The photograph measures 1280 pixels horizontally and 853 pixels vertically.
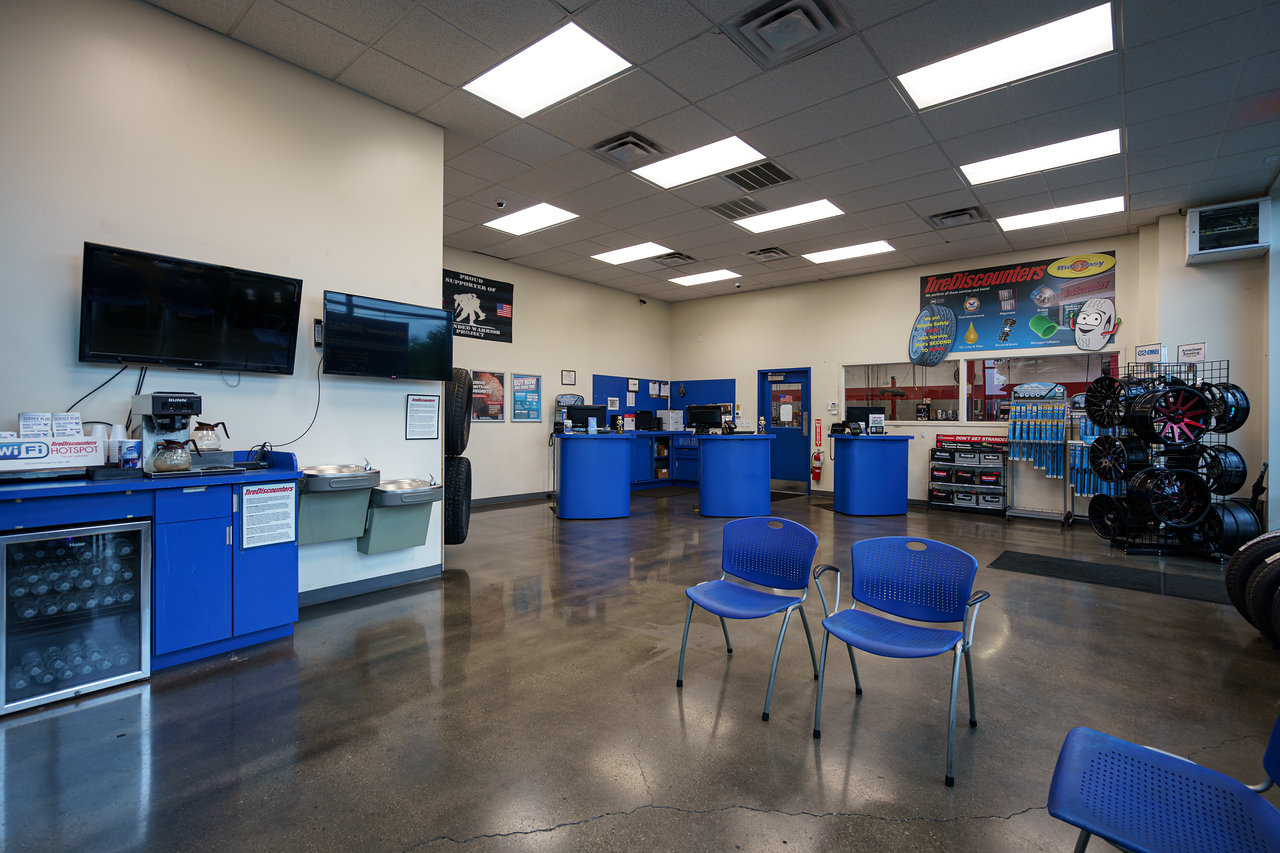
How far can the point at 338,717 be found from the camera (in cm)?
242

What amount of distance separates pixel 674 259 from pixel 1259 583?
6.87 meters

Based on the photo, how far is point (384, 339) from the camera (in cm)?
404

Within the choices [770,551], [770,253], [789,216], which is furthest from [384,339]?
[770,253]

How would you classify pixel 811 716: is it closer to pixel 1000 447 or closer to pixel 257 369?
pixel 257 369

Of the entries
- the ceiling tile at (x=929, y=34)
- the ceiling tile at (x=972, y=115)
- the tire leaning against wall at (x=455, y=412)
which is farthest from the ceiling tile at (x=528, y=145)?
the ceiling tile at (x=972, y=115)

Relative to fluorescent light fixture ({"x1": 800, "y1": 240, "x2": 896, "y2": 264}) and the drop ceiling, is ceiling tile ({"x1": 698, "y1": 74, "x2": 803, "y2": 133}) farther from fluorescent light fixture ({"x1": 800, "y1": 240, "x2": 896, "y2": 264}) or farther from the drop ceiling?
fluorescent light fixture ({"x1": 800, "y1": 240, "x2": 896, "y2": 264})

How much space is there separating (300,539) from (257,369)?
3.63 ft

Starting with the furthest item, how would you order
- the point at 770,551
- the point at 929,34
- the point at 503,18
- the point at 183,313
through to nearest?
the point at 929,34 < the point at 503,18 < the point at 183,313 < the point at 770,551

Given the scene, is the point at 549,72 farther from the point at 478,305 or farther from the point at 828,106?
the point at 478,305

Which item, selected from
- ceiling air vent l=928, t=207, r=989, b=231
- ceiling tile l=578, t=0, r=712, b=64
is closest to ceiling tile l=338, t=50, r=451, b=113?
ceiling tile l=578, t=0, r=712, b=64

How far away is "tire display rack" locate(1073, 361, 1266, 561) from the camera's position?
497 cm

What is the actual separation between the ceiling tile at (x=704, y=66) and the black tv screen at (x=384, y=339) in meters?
2.36

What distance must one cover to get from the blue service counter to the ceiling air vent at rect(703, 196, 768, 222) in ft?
16.5

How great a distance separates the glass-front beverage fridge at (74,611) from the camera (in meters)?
2.48
